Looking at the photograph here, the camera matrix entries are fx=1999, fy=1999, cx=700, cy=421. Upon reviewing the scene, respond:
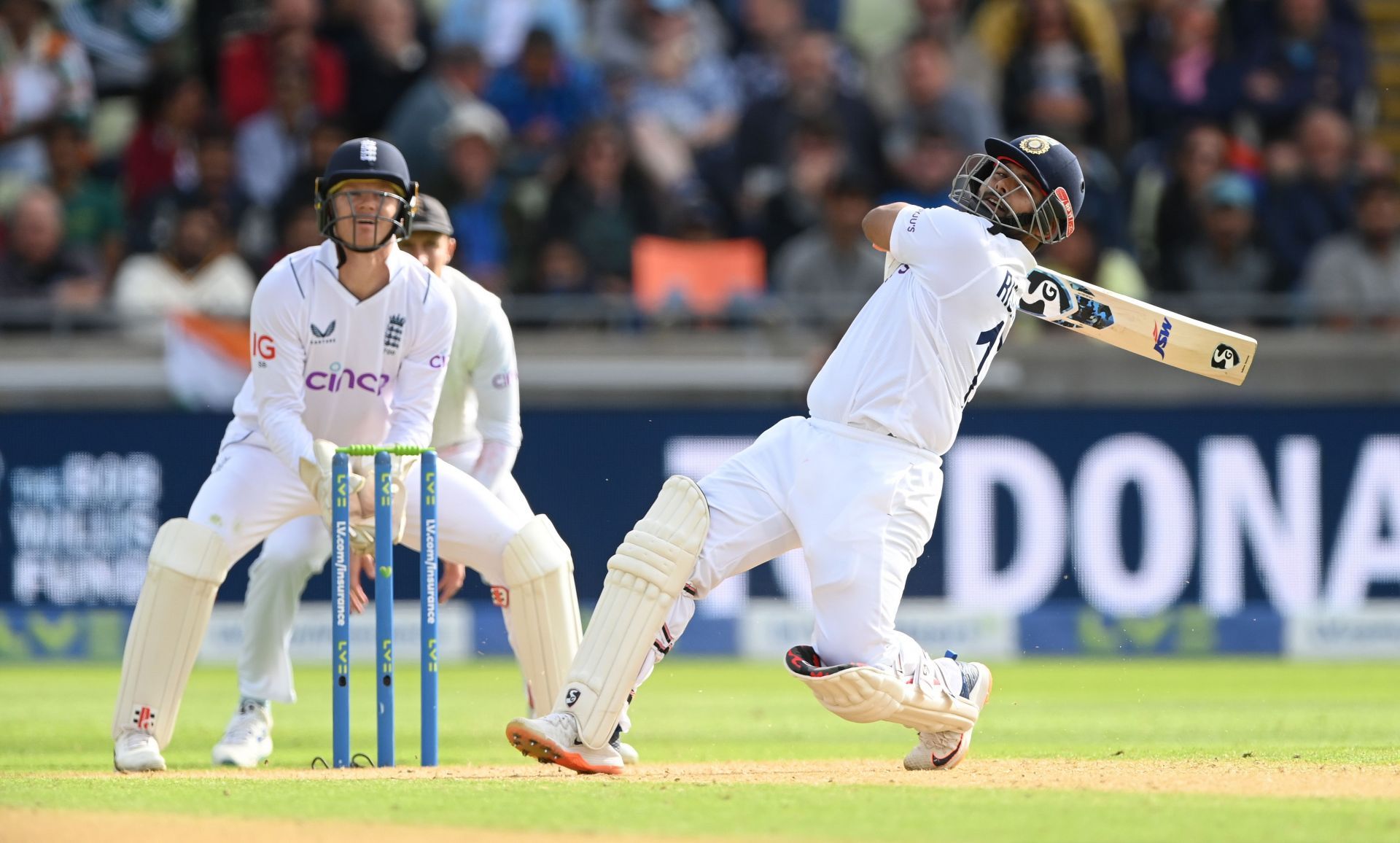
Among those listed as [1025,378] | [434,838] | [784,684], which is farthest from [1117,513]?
[434,838]

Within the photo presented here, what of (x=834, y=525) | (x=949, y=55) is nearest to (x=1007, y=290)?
(x=834, y=525)

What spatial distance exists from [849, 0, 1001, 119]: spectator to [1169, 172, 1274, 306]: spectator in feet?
5.39

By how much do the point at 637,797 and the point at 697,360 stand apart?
6219 mm

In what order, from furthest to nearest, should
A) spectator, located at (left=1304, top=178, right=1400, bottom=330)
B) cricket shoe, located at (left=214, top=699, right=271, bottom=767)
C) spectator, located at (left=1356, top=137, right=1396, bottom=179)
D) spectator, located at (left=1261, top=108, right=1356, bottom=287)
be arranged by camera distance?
1. spectator, located at (left=1356, top=137, right=1396, bottom=179)
2. spectator, located at (left=1261, top=108, right=1356, bottom=287)
3. spectator, located at (left=1304, top=178, right=1400, bottom=330)
4. cricket shoe, located at (left=214, top=699, right=271, bottom=767)

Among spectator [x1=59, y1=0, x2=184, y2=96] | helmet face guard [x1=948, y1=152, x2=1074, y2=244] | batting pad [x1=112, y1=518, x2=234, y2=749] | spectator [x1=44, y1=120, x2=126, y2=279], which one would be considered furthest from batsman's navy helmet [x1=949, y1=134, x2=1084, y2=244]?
spectator [x1=59, y1=0, x2=184, y2=96]

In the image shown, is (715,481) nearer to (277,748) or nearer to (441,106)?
(277,748)

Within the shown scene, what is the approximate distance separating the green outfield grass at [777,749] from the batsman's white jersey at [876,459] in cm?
50

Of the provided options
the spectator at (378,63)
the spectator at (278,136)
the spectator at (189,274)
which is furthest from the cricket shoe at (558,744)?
the spectator at (378,63)

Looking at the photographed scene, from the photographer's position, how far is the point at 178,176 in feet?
40.5

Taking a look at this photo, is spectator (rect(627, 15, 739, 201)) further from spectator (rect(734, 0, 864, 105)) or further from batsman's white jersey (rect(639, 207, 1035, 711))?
batsman's white jersey (rect(639, 207, 1035, 711))

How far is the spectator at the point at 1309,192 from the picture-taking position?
39.7 feet

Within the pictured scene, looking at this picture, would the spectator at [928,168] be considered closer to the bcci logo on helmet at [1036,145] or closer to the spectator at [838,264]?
the spectator at [838,264]

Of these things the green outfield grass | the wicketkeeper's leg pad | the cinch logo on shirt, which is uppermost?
the cinch logo on shirt

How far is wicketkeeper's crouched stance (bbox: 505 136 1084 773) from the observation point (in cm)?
545
